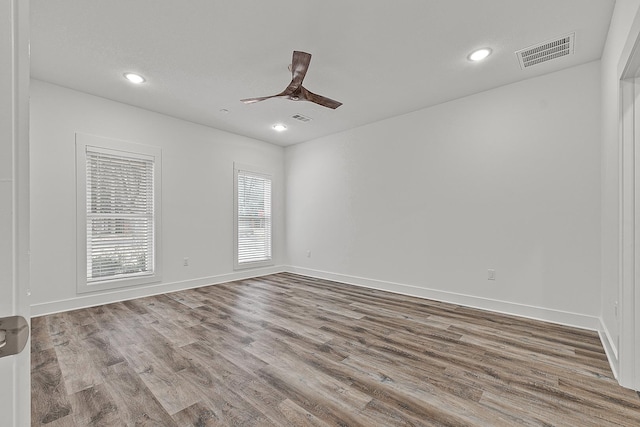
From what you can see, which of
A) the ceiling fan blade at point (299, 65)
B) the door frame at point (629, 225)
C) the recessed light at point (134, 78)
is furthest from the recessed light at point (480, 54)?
the recessed light at point (134, 78)

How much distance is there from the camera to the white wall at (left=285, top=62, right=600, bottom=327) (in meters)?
3.09

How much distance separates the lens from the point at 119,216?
409 centimetres

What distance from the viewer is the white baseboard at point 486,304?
305cm

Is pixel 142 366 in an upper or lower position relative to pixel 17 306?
lower

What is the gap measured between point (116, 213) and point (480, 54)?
4821 mm

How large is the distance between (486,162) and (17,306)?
420cm

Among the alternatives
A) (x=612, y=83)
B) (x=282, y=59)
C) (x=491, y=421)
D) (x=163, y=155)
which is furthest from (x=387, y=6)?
(x=163, y=155)

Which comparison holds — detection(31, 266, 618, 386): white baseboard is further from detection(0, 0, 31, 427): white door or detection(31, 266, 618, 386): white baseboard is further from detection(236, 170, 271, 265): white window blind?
detection(0, 0, 31, 427): white door

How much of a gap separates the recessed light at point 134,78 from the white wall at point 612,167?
4.27m

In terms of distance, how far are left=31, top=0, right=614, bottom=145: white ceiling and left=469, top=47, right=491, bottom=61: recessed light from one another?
0.22 ft

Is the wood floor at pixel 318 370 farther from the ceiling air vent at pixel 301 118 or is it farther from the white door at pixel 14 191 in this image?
the ceiling air vent at pixel 301 118

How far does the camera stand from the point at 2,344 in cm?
51

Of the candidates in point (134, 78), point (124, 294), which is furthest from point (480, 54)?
point (124, 294)

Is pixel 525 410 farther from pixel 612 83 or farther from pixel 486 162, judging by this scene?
pixel 486 162
